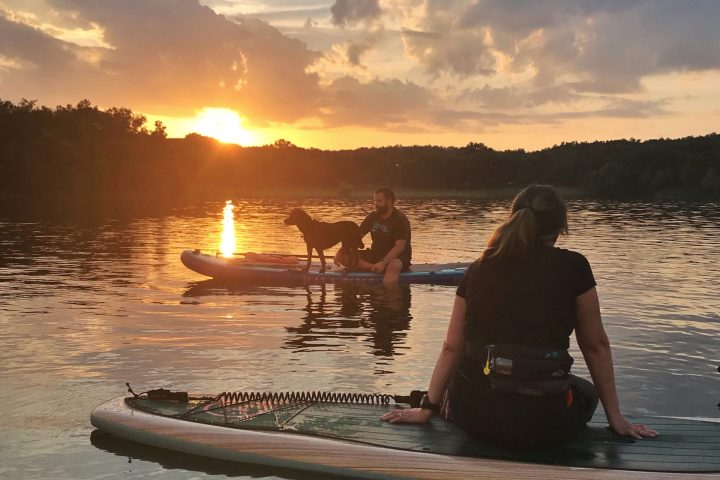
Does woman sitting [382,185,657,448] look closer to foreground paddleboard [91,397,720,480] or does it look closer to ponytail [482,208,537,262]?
ponytail [482,208,537,262]

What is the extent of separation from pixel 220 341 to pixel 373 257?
578 cm

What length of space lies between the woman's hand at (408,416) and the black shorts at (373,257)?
9.46 metres

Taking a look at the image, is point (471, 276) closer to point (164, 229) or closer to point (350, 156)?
point (164, 229)

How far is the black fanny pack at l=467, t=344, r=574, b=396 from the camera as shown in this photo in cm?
440

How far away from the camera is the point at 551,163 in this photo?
102m

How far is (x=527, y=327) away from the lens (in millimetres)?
4441

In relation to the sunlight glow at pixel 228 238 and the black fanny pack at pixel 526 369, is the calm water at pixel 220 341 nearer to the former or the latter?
the black fanny pack at pixel 526 369

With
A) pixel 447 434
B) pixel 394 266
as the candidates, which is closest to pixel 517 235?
pixel 447 434

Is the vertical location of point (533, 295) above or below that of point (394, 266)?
above

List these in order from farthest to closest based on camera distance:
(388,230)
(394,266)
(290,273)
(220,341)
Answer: (290,273) → (394,266) → (388,230) → (220,341)

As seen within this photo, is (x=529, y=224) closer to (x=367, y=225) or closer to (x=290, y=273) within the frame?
(x=367, y=225)

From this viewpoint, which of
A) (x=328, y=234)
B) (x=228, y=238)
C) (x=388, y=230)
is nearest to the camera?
(x=388, y=230)

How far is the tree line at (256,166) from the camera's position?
75688mm

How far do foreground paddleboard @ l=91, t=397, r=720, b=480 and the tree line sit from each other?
6475 centimetres
